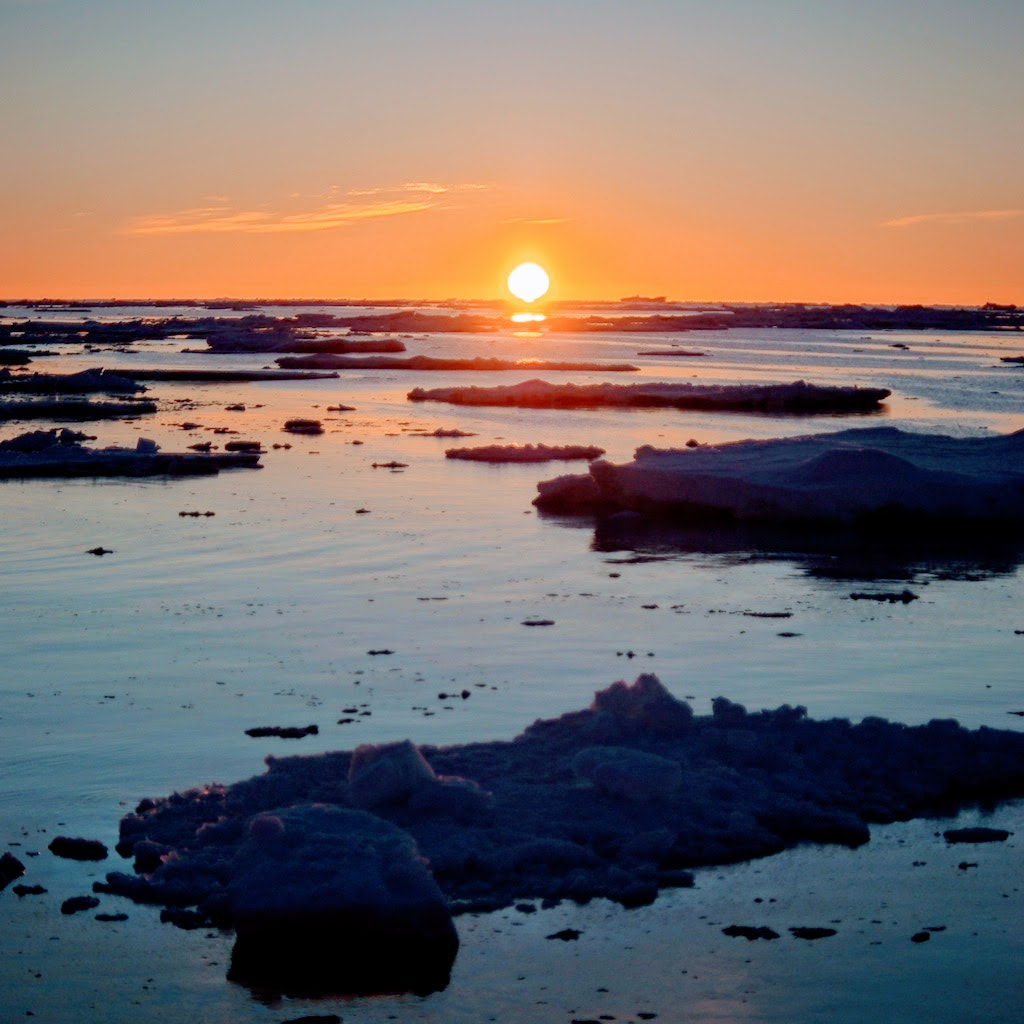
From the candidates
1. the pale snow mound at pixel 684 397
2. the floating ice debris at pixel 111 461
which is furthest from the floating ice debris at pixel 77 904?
the pale snow mound at pixel 684 397

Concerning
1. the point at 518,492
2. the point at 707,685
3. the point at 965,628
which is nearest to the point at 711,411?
the point at 518,492

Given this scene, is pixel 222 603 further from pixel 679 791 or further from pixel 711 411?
pixel 711 411

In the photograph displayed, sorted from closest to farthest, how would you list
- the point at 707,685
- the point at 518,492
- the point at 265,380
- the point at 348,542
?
the point at 707,685 < the point at 348,542 < the point at 518,492 < the point at 265,380

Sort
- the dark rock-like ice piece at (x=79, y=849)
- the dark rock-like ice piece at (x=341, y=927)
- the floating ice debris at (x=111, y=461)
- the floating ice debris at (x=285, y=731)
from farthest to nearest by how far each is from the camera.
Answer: the floating ice debris at (x=111, y=461), the floating ice debris at (x=285, y=731), the dark rock-like ice piece at (x=79, y=849), the dark rock-like ice piece at (x=341, y=927)

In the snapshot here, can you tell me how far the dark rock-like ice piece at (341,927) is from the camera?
6.08 meters

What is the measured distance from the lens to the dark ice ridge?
22.8 ft

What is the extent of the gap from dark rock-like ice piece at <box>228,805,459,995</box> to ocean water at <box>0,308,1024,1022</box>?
142mm

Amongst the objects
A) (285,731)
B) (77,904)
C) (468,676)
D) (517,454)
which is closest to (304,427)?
(517,454)

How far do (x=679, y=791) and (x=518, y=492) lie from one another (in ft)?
47.2

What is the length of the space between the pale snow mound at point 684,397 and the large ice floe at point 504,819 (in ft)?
90.0

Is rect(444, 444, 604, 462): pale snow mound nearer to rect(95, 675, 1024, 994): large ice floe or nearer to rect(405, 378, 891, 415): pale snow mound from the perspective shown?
rect(405, 378, 891, 415): pale snow mound

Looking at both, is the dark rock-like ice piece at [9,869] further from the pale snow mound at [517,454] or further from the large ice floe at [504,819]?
the pale snow mound at [517,454]

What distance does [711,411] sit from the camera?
35688 mm

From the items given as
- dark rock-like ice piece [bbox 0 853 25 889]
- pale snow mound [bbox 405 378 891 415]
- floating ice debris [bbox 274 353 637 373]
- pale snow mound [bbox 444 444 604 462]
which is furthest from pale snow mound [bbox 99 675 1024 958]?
floating ice debris [bbox 274 353 637 373]
